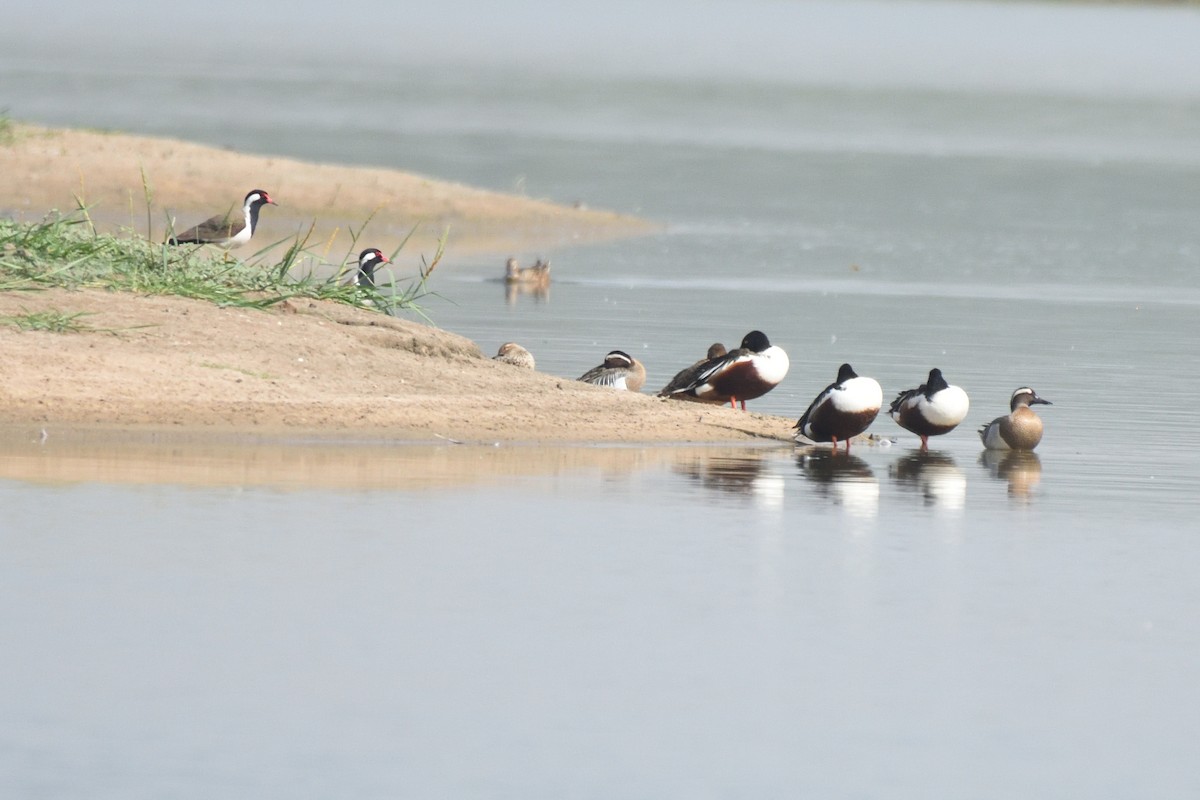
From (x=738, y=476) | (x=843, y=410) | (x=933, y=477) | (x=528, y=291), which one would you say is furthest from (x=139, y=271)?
(x=528, y=291)

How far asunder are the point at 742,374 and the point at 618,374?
2.81 ft

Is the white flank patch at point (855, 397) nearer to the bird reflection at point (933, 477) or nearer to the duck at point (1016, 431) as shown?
the bird reflection at point (933, 477)

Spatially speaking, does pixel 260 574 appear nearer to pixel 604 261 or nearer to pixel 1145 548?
pixel 1145 548

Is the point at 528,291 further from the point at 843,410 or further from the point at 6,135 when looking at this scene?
the point at 6,135

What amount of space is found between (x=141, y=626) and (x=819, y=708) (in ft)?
8.09

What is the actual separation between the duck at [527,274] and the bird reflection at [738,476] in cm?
1006

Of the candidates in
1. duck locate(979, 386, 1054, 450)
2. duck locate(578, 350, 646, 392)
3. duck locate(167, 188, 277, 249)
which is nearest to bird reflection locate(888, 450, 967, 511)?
duck locate(979, 386, 1054, 450)

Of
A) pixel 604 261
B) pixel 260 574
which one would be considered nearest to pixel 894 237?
pixel 604 261

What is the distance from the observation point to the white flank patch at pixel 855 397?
1308 centimetres

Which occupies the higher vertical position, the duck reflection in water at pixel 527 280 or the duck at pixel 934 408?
the duck reflection in water at pixel 527 280

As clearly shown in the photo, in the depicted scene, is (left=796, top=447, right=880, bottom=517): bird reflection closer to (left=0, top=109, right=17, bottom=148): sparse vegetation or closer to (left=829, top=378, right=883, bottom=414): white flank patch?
(left=829, top=378, right=883, bottom=414): white flank patch

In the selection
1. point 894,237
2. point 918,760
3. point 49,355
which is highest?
point 894,237

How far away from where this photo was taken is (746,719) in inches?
295

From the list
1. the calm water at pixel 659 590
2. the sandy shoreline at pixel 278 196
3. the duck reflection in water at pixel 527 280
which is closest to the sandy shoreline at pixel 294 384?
the calm water at pixel 659 590
